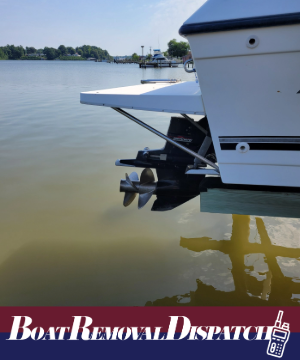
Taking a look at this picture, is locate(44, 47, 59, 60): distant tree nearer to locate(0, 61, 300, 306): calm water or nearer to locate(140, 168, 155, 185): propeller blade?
locate(0, 61, 300, 306): calm water

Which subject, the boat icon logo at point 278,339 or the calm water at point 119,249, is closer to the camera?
the boat icon logo at point 278,339

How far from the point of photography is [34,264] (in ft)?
9.61

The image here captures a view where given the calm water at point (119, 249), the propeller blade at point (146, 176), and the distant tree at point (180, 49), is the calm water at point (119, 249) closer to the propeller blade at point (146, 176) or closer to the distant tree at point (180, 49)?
the propeller blade at point (146, 176)

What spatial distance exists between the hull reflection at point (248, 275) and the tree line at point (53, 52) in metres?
145

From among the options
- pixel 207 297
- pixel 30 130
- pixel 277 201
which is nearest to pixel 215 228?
pixel 207 297

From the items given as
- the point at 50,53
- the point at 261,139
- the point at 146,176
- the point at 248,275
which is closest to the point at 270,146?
the point at 261,139

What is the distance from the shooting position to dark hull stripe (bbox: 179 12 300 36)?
1764mm

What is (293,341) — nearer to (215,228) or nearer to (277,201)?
(277,201)

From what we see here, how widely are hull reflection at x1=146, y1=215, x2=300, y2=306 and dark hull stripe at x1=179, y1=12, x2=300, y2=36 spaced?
198 cm

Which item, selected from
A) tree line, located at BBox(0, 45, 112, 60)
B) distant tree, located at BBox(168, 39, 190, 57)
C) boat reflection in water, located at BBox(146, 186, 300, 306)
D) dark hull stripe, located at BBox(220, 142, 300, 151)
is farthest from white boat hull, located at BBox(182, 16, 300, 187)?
tree line, located at BBox(0, 45, 112, 60)

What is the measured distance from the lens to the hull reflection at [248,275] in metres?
2.46

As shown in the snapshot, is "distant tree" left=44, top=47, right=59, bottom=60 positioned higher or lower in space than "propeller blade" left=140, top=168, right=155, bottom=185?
higher

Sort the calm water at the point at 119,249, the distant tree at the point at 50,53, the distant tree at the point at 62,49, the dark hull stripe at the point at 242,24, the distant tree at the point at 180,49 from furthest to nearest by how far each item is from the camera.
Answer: the distant tree at the point at 62,49 < the distant tree at the point at 50,53 < the distant tree at the point at 180,49 < the calm water at the point at 119,249 < the dark hull stripe at the point at 242,24

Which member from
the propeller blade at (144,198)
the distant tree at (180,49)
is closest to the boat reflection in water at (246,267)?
the propeller blade at (144,198)
